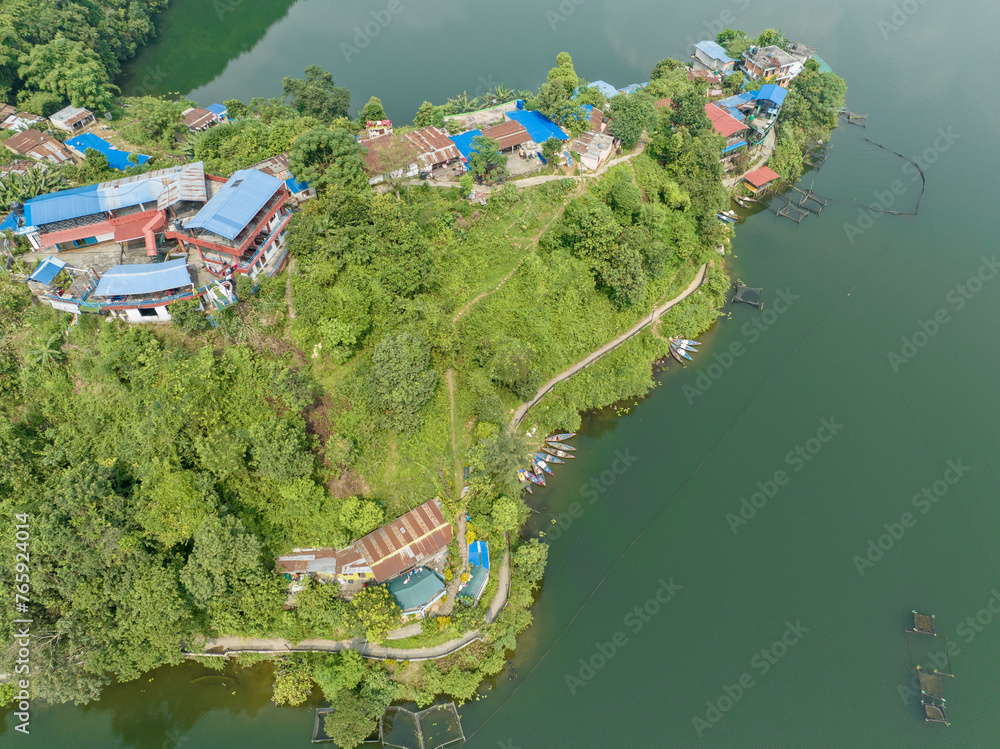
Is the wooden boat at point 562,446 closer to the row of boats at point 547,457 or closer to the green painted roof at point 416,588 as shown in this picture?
the row of boats at point 547,457

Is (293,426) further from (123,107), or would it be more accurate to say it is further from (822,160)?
(822,160)

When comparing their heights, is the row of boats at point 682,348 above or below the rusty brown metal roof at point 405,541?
above

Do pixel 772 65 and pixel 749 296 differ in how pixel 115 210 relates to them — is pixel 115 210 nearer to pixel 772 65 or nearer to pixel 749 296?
pixel 749 296

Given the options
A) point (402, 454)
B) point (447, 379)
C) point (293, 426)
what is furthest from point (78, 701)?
point (447, 379)
